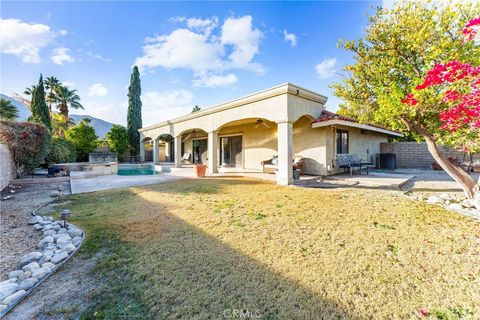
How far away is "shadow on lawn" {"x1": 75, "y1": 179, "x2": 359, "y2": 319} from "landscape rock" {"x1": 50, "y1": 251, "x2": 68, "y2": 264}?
3.01 feet

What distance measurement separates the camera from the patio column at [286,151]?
9.20 meters

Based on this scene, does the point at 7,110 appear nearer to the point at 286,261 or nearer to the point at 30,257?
the point at 30,257

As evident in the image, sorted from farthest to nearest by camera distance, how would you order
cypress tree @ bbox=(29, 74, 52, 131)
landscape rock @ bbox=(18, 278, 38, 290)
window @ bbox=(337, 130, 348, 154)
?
cypress tree @ bbox=(29, 74, 52, 131)
window @ bbox=(337, 130, 348, 154)
landscape rock @ bbox=(18, 278, 38, 290)

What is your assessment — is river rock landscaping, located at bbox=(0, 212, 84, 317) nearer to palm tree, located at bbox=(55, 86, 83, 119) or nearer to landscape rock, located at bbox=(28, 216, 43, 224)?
landscape rock, located at bbox=(28, 216, 43, 224)

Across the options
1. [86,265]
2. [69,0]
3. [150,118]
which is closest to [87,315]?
[86,265]

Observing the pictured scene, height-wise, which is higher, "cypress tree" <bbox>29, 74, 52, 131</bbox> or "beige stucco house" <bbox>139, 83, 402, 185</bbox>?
"cypress tree" <bbox>29, 74, 52, 131</bbox>

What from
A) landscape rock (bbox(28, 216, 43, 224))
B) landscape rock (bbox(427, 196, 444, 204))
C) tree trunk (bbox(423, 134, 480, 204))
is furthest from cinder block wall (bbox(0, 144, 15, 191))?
tree trunk (bbox(423, 134, 480, 204))

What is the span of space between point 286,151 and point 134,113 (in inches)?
935

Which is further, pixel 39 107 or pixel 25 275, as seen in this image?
pixel 39 107

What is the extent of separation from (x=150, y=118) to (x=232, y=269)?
28.4 metres

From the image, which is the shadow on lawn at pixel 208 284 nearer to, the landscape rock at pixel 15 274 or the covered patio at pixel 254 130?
the landscape rock at pixel 15 274

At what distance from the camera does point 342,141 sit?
12.4 metres
